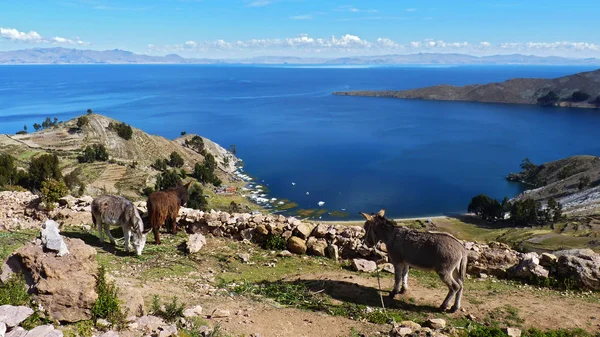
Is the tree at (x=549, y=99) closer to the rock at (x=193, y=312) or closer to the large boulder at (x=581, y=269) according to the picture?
the large boulder at (x=581, y=269)

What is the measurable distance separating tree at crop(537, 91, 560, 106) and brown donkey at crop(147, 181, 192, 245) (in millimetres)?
204155

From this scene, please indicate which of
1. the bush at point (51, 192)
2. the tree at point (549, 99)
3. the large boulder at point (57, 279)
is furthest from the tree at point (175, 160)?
the tree at point (549, 99)

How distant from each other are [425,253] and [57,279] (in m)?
7.65

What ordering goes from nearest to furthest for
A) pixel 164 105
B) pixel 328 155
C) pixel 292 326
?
pixel 292 326, pixel 328 155, pixel 164 105

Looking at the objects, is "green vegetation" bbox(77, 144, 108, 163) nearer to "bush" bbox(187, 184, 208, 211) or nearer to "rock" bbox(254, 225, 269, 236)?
"bush" bbox(187, 184, 208, 211)

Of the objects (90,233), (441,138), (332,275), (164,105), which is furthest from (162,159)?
(164,105)

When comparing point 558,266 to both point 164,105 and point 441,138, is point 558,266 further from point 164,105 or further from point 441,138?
point 164,105

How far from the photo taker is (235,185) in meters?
71.9

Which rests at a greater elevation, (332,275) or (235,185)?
(332,275)

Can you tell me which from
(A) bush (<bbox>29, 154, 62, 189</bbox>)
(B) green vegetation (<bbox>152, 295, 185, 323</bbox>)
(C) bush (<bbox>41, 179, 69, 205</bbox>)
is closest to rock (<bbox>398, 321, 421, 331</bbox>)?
(B) green vegetation (<bbox>152, 295, 185, 323</bbox>)

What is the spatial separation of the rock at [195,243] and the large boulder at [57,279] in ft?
17.7

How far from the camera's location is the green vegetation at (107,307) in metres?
7.16

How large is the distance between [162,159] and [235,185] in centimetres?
1461

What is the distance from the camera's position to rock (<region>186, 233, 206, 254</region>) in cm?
1315
